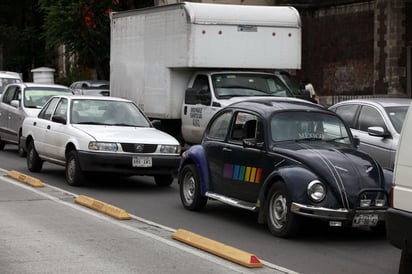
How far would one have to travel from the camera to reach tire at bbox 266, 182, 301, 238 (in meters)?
8.65

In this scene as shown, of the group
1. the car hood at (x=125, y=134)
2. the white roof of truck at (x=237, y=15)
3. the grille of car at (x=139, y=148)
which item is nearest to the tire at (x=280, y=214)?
the grille of car at (x=139, y=148)

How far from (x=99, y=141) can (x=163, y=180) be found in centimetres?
167

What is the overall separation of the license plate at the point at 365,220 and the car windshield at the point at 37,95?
11850 millimetres

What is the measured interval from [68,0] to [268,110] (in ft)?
89.7

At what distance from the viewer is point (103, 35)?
36.0 metres

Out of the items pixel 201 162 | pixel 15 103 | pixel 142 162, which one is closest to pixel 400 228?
pixel 201 162

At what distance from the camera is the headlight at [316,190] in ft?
27.7

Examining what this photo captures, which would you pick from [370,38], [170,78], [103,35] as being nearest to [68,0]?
[103,35]

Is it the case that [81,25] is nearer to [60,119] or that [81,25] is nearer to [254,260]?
[60,119]

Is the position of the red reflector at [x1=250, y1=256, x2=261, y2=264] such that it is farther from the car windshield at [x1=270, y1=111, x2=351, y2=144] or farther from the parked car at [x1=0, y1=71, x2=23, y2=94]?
the parked car at [x1=0, y1=71, x2=23, y2=94]

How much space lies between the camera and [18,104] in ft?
60.6

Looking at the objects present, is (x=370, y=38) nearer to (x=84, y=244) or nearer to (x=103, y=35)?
(x=103, y=35)

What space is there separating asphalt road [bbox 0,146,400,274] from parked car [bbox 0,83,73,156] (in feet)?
17.5

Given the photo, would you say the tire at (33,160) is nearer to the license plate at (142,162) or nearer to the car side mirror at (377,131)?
the license plate at (142,162)
